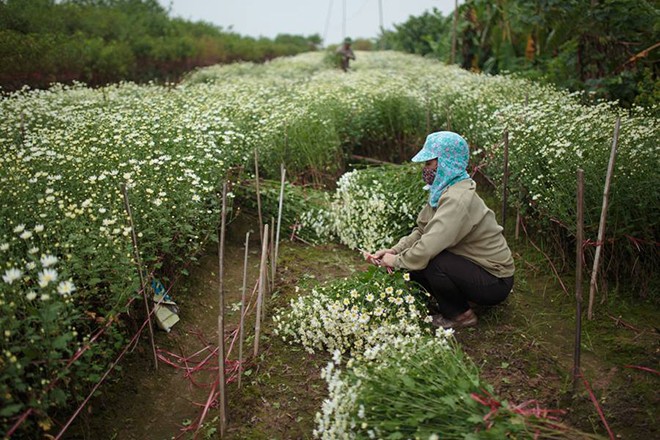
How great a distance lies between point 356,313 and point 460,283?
824mm

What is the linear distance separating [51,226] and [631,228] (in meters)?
4.45

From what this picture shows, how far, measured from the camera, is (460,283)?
3.81 m

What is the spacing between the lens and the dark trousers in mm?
3775

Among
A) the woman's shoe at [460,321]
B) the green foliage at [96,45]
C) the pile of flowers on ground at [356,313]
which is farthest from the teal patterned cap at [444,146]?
the green foliage at [96,45]

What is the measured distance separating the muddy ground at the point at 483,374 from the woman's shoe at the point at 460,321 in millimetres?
63

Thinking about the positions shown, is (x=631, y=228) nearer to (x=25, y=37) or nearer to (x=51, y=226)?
(x=51, y=226)

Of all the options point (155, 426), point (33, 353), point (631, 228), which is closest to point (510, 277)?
point (631, 228)

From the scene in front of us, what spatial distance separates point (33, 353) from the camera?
2645mm

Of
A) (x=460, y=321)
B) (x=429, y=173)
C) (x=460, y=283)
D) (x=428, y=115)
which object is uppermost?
(x=428, y=115)

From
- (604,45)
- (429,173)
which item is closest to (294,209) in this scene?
(429,173)

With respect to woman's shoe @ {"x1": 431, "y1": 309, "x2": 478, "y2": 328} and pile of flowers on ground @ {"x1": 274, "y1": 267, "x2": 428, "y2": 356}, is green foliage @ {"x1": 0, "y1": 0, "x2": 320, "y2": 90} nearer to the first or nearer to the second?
pile of flowers on ground @ {"x1": 274, "y1": 267, "x2": 428, "y2": 356}

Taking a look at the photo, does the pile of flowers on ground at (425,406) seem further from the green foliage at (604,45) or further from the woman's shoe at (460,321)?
the green foliage at (604,45)

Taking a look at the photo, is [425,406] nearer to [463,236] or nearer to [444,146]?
[463,236]

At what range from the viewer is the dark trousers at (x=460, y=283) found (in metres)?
3.78
